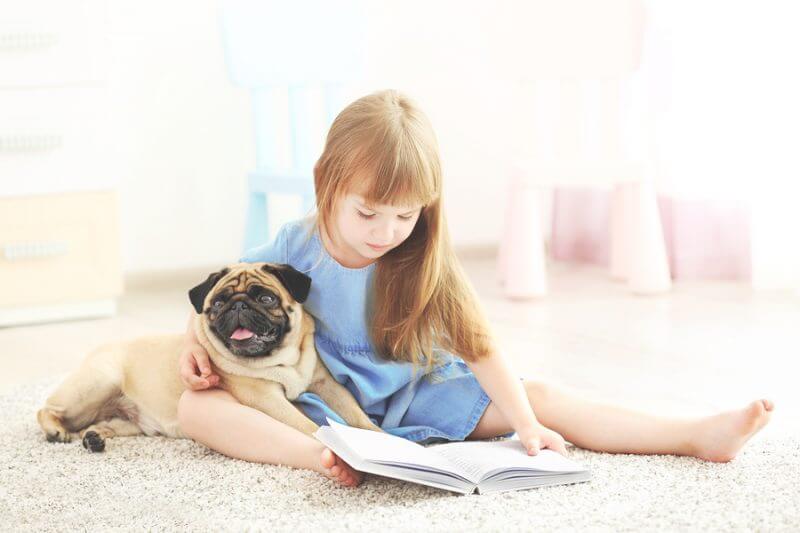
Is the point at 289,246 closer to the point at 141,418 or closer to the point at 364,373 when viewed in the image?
the point at 364,373

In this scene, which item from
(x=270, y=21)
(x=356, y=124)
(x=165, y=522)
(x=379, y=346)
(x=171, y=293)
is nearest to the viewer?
(x=165, y=522)

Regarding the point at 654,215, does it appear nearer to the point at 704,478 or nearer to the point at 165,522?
the point at 704,478

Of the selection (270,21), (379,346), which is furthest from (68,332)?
(379,346)

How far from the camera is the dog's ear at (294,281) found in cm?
117

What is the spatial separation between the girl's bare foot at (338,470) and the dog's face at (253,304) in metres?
0.16

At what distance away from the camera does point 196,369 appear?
1.20 meters

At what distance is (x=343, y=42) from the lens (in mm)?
2252

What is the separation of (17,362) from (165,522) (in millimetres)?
927

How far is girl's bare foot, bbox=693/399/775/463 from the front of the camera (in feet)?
3.51

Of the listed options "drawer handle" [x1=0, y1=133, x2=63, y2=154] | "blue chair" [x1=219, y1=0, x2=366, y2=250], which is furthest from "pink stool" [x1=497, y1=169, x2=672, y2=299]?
"drawer handle" [x1=0, y1=133, x2=63, y2=154]

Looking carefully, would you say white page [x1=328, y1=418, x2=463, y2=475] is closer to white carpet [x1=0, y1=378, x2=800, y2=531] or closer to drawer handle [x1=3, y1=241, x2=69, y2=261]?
white carpet [x1=0, y1=378, x2=800, y2=531]

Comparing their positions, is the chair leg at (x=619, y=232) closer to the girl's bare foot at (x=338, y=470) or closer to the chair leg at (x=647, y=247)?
the chair leg at (x=647, y=247)

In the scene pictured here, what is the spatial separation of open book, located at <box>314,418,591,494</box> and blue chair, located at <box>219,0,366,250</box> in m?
1.15

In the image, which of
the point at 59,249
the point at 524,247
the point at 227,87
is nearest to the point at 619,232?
the point at 524,247
